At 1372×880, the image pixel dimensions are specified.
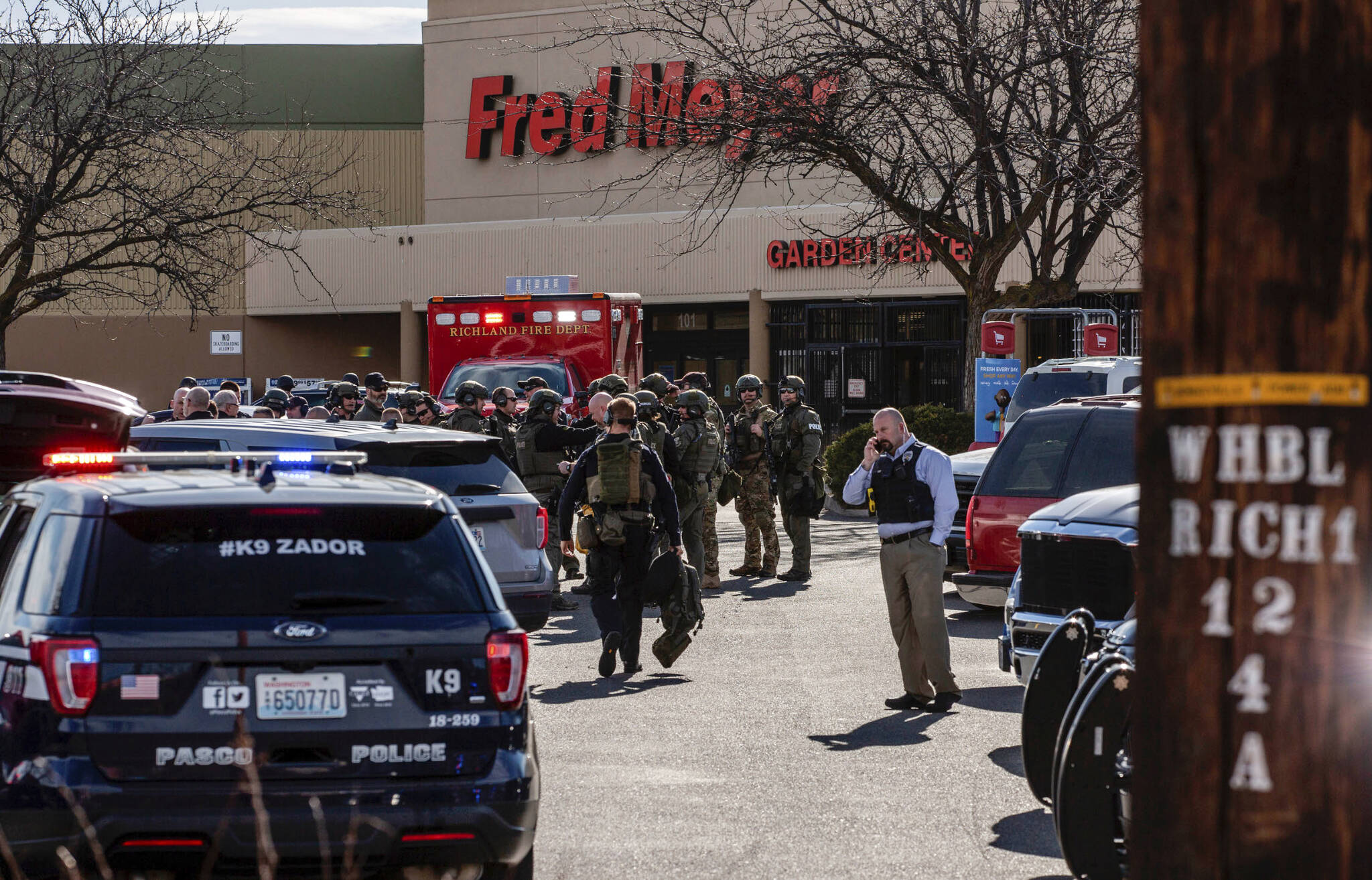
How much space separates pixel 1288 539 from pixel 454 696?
334cm

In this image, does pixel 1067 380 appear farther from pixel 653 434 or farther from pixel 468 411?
pixel 468 411

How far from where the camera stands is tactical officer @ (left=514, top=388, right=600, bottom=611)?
1444cm

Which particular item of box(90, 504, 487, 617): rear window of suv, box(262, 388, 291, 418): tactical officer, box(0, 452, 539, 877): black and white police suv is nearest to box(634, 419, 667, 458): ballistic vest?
box(262, 388, 291, 418): tactical officer

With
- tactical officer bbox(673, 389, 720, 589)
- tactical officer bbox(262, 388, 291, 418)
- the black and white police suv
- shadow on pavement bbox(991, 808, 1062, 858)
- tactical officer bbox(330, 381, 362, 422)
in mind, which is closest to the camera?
the black and white police suv

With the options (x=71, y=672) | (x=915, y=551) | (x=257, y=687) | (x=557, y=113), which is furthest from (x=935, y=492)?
(x=557, y=113)

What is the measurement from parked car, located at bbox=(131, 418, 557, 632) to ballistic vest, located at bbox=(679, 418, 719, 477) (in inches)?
115

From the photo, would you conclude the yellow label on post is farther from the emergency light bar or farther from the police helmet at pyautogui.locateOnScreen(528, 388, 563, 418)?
the police helmet at pyautogui.locateOnScreen(528, 388, 563, 418)

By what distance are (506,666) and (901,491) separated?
501 cm

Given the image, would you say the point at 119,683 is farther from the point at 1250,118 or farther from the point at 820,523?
the point at 820,523

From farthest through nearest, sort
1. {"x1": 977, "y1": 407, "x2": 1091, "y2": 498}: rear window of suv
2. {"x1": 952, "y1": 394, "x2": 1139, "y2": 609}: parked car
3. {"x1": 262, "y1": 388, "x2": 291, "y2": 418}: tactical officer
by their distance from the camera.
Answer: {"x1": 262, "y1": 388, "x2": 291, "y2": 418}: tactical officer
{"x1": 977, "y1": 407, "x2": 1091, "y2": 498}: rear window of suv
{"x1": 952, "y1": 394, "x2": 1139, "y2": 609}: parked car

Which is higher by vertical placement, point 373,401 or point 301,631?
point 373,401

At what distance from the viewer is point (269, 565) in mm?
5160

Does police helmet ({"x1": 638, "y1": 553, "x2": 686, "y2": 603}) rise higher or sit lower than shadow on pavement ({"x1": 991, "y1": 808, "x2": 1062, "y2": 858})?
higher

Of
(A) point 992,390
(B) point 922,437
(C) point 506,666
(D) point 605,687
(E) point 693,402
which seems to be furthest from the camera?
(B) point 922,437
